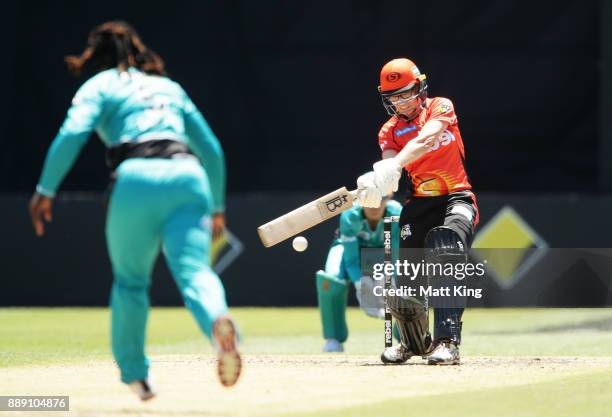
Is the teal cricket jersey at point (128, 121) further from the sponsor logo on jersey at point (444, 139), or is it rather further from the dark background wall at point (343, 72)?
the dark background wall at point (343, 72)

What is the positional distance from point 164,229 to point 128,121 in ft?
1.84

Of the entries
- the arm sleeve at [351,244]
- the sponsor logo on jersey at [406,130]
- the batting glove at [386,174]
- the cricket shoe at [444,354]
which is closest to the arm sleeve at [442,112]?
the sponsor logo on jersey at [406,130]

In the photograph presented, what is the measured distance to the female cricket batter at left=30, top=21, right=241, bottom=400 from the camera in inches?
228

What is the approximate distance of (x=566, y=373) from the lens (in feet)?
24.4

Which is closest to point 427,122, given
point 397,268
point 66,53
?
point 397,268

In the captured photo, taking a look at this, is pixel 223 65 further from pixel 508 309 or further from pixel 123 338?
pixel 123 338

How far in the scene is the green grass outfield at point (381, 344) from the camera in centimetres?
604

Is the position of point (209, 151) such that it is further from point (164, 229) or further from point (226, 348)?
point (226, 348)

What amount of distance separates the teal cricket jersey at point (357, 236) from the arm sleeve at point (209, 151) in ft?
12.9

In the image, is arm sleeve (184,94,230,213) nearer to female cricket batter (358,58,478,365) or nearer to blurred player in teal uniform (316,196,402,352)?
female cricket batter (358,58,478,365)

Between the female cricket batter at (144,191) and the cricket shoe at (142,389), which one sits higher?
the female cricket batter at (144,191)

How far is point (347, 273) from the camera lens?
10.1 metres

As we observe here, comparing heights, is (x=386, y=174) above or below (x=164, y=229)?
→ below

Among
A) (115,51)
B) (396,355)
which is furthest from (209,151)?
(396,355)
